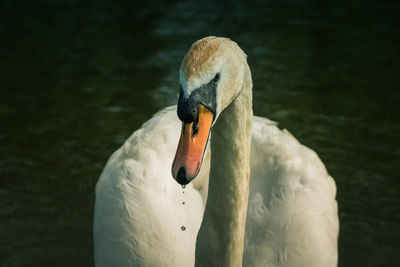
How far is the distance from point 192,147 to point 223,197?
0.56m

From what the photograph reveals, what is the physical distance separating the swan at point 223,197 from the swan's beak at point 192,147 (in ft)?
0.10

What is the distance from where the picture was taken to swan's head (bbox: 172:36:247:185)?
2.55 metres

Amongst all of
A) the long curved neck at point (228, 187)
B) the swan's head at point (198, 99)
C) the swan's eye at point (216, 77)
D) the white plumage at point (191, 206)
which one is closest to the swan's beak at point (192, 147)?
the swan's head at point (198, 99)

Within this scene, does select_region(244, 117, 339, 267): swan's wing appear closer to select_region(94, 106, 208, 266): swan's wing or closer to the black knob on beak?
select_region(94, 106, 208, 266): swan's wing

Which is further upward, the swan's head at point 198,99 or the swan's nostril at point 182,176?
the swan's head at point 198,99

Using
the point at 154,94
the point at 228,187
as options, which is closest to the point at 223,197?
the point at 228,187

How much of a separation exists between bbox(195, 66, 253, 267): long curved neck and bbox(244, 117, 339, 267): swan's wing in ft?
2.37

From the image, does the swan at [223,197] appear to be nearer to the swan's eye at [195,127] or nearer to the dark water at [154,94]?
the swan's eye at [195,127]

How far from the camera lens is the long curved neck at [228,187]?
116 inches

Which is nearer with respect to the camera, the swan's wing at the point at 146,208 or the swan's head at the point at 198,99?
the swan's head at the point at 198,99

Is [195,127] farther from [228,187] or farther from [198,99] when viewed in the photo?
[228,187]

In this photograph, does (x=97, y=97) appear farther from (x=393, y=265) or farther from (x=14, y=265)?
(x=393, y=265)

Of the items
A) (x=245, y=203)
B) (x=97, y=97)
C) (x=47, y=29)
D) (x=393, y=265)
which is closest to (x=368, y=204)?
(x=393, y=265)

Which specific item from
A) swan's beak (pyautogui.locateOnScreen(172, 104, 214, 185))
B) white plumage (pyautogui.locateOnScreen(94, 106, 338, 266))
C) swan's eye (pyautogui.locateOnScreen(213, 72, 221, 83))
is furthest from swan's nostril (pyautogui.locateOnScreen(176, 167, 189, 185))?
white plumage (pyautogui.locateOnScreen(94, 106, 338, 266))
